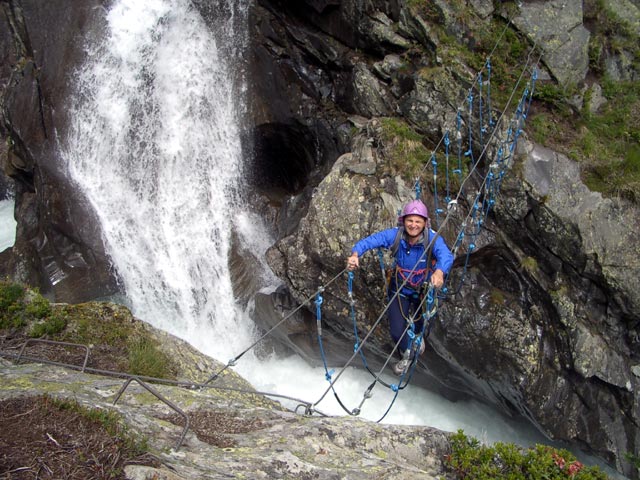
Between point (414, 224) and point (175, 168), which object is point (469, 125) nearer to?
point (414, 224)

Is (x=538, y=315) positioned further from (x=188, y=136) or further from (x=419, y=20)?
(x=188, y=136)

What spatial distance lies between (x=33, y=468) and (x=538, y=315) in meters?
8.87

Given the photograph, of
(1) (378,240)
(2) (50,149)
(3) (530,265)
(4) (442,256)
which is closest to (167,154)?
(2) (50,149)

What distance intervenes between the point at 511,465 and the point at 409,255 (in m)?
3.16

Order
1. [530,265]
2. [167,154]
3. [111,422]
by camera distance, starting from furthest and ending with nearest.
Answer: [167,154]
[530,265]
[111,422]

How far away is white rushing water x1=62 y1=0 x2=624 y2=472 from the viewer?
1328 cm

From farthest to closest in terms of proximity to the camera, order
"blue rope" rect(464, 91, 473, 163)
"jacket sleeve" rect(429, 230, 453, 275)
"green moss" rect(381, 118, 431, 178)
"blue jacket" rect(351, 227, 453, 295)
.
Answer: "green moss" rect(381, 118, 431, 178) < "blue rope" rect(464, 91, 473, 163) < "blue jacket" rect(351, 227, 453, 295) < "jacket sleeve" rect(429, 230, 453, 275)

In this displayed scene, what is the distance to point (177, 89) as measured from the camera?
559 inches

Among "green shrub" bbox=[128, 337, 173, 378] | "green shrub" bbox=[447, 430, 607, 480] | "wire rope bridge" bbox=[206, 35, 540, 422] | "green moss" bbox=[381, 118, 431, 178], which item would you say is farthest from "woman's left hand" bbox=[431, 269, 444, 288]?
"green moss" bbox=[381, 118, 431, 178]

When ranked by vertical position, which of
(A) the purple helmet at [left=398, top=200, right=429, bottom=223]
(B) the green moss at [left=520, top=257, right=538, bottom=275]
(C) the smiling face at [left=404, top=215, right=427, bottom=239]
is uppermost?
(A) the purple helmet at [left=398, top=200, right=429, bottom=223]

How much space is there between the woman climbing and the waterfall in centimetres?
675

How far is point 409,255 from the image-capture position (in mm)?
7262

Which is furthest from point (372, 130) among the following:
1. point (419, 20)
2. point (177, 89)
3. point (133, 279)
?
point (133, 279)

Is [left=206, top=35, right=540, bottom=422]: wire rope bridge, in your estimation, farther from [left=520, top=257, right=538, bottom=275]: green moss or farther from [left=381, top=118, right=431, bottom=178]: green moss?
[left=520, top=257, right=538, bottom=275]: green moss
